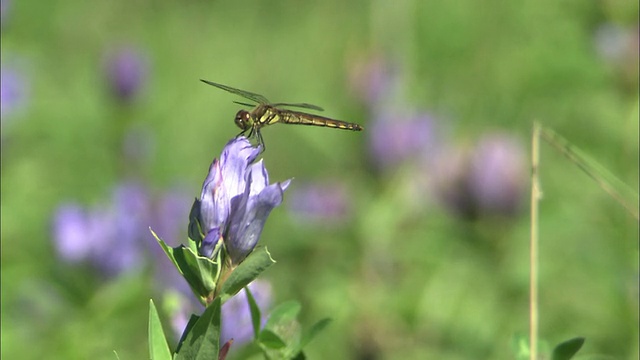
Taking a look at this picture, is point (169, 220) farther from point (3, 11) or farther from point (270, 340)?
point (270, 340)

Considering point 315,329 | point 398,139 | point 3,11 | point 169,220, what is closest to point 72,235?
point 169,220

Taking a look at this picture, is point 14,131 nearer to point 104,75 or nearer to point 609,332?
point 104,75

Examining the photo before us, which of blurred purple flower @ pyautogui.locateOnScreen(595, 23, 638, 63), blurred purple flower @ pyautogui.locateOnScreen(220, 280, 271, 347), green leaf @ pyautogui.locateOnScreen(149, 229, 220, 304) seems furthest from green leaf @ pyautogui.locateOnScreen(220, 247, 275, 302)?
blurred purple flower @ pyautogui.locateOnScreen(595, 23, 638, 63)

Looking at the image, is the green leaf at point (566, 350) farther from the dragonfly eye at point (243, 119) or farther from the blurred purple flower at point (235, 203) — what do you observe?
the dragonfly eye at point (243, 119)

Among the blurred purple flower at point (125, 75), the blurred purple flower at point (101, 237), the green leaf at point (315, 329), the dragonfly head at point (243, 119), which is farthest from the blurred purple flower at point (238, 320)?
the blurred purple flower at point (125, 75)

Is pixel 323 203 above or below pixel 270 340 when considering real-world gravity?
above
